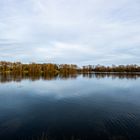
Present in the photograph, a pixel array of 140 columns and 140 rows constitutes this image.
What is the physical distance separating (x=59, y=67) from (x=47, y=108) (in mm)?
109396

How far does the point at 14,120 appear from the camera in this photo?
988 cm

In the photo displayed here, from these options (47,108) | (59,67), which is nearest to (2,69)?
(59,67)

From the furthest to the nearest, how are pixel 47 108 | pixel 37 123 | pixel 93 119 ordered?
pixel 47 108 → pixel 93 119 → pixel 37 123

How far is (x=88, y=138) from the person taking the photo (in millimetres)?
7402

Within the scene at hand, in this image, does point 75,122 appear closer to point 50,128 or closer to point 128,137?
point 50,128

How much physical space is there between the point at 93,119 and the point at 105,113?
1600 mm

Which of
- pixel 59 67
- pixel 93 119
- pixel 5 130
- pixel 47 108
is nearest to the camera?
pixel 5 130

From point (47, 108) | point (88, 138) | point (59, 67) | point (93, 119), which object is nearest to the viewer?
point (88, 138)

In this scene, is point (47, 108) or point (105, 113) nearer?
point (105, 113)

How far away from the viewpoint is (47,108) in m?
13.1

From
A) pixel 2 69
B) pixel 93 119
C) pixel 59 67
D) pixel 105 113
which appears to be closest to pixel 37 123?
pixel 93 119

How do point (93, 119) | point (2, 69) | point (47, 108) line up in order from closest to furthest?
1. point (93, 119)
2. point (47, 108)
3. point (2, 69)

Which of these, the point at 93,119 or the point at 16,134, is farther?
the point at 93,119

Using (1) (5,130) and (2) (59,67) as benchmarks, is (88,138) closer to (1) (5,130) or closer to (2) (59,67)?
(1) (5,130)
